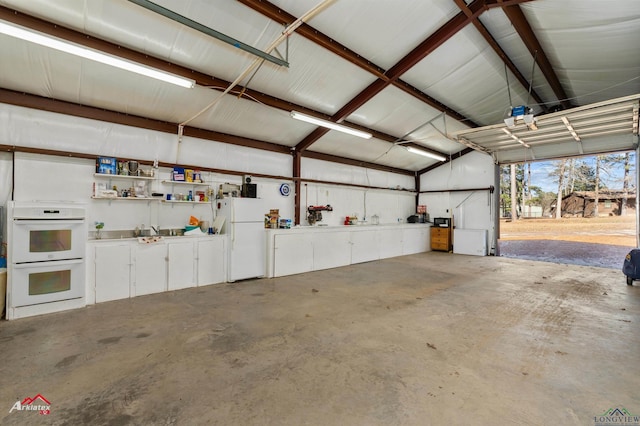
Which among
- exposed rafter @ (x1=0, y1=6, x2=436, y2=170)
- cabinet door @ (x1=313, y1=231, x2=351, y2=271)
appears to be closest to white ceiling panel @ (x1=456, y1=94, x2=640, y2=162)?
exposed rafter @ (x1=0, y1=6, x2=436, y2=170)

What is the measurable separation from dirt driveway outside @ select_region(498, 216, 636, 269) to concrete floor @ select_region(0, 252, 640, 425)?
4551 millimetres

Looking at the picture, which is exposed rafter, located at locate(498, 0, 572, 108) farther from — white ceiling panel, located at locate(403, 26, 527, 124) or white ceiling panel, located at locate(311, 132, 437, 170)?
white ceiling panel, located at locate(311, 132, 437, 170)

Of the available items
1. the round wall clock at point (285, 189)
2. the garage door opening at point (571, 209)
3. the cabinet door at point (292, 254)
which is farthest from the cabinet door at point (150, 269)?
the garage door opening at point (571, 209)

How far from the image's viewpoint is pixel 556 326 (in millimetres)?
3285

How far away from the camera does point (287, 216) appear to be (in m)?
7.00

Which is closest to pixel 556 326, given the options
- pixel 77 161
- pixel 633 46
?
pixel 633 46

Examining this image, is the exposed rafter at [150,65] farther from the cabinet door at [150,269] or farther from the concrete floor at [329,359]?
the concrete floor at [329,359]

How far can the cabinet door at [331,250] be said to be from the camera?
21.2ft

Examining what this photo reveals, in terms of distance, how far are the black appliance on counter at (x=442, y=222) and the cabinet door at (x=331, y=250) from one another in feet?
14.8

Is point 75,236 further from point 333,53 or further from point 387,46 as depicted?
point 387,46

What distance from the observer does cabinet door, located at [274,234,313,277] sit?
578 cm

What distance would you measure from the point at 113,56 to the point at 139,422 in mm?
3663

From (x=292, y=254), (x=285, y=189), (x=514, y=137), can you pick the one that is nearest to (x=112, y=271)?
(x=292, y=254)

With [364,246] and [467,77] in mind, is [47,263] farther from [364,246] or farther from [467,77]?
[467,77]
